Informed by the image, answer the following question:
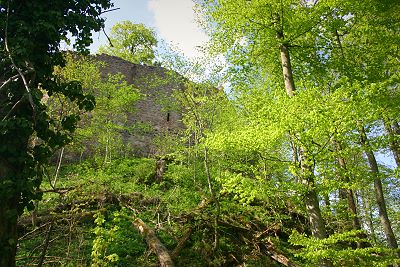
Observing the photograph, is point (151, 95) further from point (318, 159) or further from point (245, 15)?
point (318, 159)

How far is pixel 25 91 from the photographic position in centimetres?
465

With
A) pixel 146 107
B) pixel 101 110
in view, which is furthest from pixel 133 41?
pixel 101 110

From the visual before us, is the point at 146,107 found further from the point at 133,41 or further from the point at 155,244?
the point at 155,244

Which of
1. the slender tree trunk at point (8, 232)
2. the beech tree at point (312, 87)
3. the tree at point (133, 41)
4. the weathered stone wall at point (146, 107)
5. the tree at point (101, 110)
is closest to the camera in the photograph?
the slender tree trunk at point (8, 232)

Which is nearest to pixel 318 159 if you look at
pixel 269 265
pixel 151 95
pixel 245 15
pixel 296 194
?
pixel 296 194

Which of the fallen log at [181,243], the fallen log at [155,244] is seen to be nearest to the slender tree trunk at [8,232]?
the fallen log at [155,244]

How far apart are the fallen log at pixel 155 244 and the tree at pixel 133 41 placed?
980 inches

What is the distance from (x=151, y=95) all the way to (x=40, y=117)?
19031 millimetres

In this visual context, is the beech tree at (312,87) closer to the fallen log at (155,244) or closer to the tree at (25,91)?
the fallen log at (155,244)

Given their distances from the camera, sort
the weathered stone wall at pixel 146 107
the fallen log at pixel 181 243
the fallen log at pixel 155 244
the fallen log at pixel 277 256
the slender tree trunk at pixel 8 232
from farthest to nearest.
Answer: the weathered stone wall at pixel 146 107, the fallen log at pixel 277 256, the fallen log at pixel 181 243, the fallen log at pixel 155 244, the slender tree trunk at pixel 8 232

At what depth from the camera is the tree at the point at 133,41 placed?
103ft

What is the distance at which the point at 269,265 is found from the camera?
7727mm

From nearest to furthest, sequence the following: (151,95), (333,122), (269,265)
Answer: (333,122)
(269,265)
(151,95)

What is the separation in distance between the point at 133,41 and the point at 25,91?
2863 centimetres
